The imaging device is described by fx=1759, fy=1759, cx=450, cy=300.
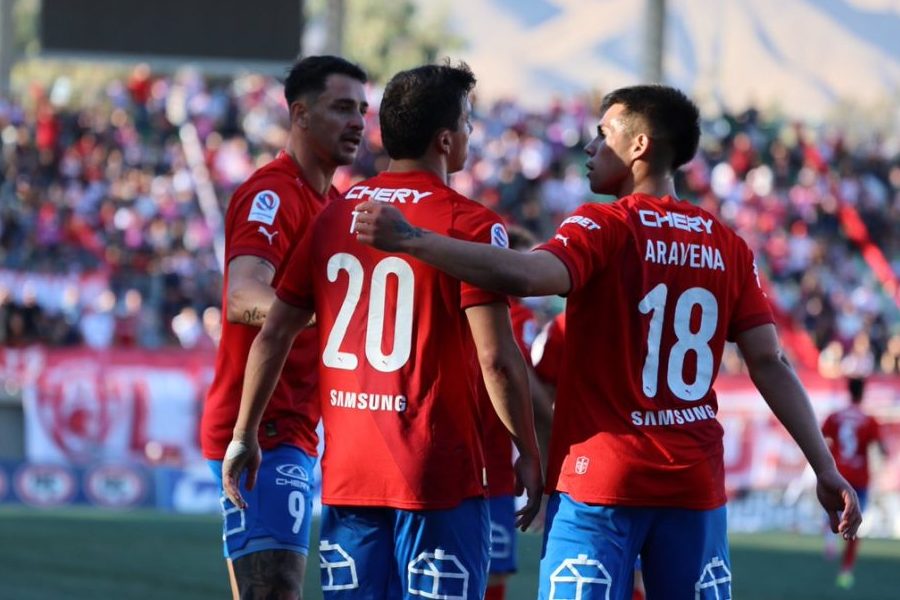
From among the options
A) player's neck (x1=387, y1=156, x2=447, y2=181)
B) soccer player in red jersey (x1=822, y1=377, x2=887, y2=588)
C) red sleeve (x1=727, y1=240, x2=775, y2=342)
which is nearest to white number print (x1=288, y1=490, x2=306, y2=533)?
player's neck (x1=387, y1=156, x2=447, y2=181)

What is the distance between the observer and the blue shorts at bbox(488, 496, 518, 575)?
845cm

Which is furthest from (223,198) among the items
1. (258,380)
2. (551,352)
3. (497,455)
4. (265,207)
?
(258,380)

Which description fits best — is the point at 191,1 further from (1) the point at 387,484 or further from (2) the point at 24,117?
(1) the point at 387,484

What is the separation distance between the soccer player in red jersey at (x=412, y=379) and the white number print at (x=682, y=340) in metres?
0.39

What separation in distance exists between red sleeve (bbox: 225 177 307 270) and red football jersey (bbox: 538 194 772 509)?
1.38m

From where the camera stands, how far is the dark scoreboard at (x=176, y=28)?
24.2 m

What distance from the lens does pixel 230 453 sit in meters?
5.72

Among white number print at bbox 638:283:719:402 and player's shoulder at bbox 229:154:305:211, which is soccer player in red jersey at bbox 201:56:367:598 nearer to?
player's shoulder at bbox 229:154:305:211

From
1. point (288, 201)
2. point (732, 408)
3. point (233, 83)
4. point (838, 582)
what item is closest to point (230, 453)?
point (288, 201)

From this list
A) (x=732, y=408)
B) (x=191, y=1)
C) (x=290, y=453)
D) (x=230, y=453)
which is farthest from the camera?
(x=191, y=1)

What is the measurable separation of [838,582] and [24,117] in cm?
1800

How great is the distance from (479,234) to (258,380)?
954 millimetres

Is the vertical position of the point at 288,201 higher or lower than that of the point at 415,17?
lower

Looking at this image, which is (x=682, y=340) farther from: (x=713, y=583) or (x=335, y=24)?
(x=335, y=24)
